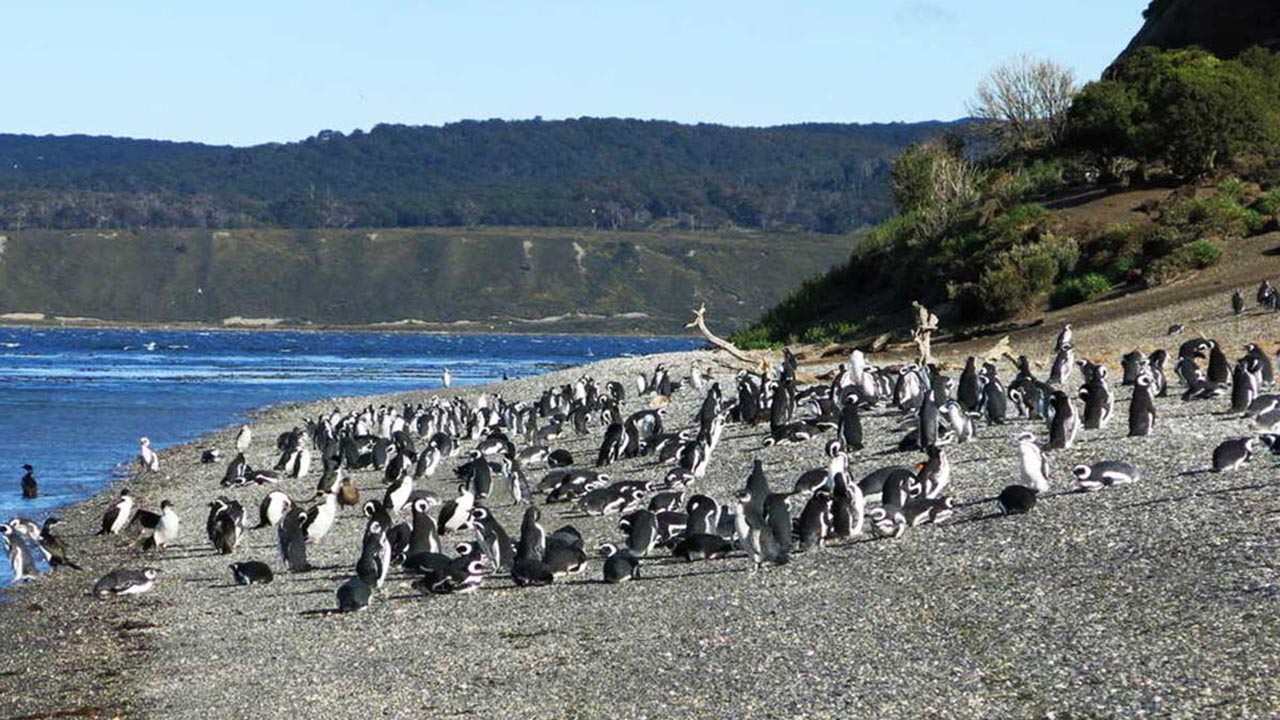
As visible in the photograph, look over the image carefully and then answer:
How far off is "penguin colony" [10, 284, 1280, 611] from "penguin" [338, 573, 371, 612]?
0.06 feet

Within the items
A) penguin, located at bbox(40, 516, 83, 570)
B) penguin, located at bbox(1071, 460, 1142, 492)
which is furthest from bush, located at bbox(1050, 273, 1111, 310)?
penguin, located at bbox(40, 516, 83, 570)

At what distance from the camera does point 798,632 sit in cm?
1260

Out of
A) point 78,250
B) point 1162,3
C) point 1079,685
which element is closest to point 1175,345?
point 1079,685

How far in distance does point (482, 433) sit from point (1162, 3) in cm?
4973

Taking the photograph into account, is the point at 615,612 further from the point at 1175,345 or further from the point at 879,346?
the point at 879,346

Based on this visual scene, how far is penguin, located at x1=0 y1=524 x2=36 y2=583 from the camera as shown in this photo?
18.6m

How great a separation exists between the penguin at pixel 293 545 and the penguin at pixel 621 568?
3.70 metres

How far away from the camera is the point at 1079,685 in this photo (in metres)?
10.3

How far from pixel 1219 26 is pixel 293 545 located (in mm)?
54518

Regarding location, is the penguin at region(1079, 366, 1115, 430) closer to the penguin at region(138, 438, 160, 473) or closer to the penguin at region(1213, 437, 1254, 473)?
the penguin at region(1213, 437, 1254, 473)

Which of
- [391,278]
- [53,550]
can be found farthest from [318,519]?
[391,278]

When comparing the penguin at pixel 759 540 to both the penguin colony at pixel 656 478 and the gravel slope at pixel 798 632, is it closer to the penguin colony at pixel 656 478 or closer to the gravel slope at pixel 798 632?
the penguin colony at pixel 656 478

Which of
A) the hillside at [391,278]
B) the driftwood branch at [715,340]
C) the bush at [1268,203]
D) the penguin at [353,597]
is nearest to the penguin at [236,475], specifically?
the driftwood branch at [715,340]

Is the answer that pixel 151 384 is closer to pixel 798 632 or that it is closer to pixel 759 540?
pixel 759 540
